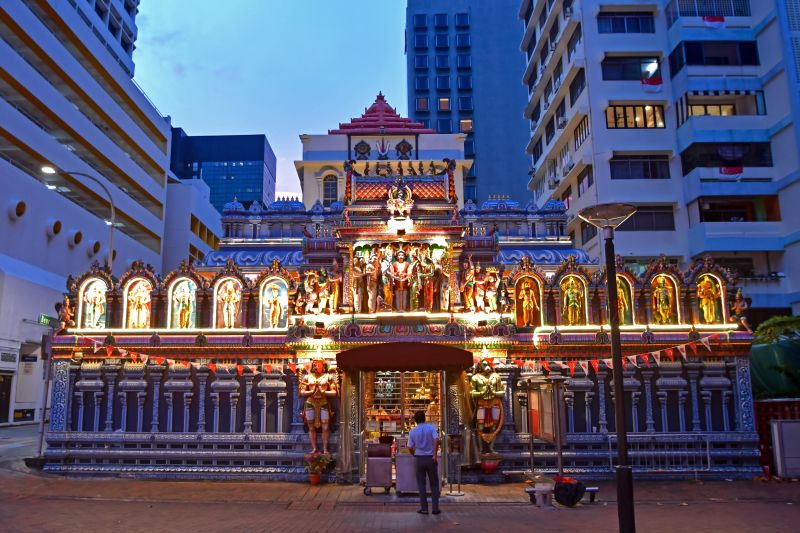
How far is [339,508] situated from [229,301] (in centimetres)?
798

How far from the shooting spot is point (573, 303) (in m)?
19.5

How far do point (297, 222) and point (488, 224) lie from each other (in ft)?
33.5

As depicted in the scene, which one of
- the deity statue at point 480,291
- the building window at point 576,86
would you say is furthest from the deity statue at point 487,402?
the building window at point 576,86

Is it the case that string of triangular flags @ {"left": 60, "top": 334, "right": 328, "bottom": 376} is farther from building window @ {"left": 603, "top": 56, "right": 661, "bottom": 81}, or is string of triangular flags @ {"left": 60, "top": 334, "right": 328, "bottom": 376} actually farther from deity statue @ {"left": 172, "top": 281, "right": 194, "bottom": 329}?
building window @ {"left": 603, "top": 56, "right": 661, "bottom": 81}

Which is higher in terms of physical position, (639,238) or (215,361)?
(639,238)

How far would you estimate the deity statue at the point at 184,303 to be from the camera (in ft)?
64.0

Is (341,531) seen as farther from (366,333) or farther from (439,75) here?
(439,75)

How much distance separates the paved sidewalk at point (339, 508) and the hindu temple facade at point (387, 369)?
1.25m

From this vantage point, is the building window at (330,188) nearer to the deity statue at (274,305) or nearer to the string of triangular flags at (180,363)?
the deity statue at (274,305)

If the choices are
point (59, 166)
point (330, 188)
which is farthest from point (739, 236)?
point (59, 166)

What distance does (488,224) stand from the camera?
3231 cm

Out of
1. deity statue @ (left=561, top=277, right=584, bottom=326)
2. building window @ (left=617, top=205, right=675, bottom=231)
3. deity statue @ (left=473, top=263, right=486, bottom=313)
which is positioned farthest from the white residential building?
building window @ (left=617, top=205, right=675, bottom=231)

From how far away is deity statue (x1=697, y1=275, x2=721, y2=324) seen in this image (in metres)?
19.3

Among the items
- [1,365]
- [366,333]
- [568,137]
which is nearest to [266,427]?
[366,333]
